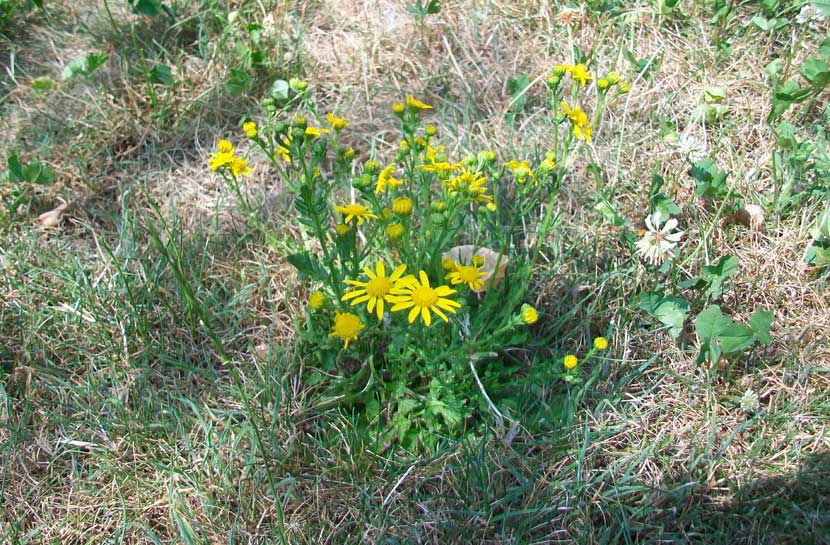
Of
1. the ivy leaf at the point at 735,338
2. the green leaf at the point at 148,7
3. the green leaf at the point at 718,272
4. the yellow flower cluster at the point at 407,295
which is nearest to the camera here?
the yellow flower cluster at the point at 407,295

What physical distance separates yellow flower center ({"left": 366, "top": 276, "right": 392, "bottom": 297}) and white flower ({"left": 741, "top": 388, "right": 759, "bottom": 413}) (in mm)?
1010

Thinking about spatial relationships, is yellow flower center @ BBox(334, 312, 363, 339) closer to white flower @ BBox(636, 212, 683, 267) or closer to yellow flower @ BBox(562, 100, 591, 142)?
yellow flower @ BBox(562, 100, 591, 142)

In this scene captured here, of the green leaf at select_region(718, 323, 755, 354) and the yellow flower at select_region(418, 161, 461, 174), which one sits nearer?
the yellow flower at select_region(418, 161, 461, 174)

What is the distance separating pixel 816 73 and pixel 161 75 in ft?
7.50

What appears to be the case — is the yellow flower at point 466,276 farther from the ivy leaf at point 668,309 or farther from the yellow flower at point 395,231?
A: the ivy leaf at point 668,309

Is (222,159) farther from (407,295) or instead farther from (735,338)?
(735,338)

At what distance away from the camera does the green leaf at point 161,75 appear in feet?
8.27

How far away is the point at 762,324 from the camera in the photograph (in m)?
1.85

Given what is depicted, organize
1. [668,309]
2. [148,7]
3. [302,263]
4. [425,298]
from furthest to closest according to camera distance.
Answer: [148,7] < [668,309] < [302,263] < [425,298]

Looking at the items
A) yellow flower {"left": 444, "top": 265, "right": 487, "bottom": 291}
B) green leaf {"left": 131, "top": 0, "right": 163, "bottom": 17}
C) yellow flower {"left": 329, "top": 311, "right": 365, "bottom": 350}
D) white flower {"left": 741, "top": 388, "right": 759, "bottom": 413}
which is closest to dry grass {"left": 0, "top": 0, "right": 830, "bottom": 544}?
white flower {"left": 741, "top": 388, "right": 759, "bottom": 413}

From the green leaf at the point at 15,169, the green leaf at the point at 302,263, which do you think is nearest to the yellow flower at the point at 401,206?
the green leaf at the point at 302,263

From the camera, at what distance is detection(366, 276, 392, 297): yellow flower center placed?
157 cm

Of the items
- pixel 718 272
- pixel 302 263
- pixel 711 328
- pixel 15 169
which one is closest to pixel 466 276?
pixel 302 263

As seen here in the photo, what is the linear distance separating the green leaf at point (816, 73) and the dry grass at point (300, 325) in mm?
191
